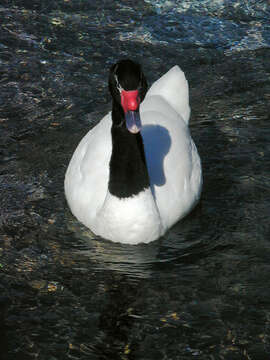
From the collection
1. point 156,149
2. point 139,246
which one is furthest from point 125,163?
point 139,246

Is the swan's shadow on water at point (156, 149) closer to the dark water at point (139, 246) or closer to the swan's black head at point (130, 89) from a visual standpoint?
the dark water at point (139, 246)

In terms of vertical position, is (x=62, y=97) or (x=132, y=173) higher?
(x=132, y=173)

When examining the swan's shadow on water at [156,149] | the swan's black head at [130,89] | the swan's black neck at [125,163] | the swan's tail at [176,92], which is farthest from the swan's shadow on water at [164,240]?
the swan's black head at [130,89]

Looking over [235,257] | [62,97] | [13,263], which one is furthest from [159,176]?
[62,97]

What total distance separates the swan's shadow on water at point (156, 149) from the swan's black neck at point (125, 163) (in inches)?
12.7

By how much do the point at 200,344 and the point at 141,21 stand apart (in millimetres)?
6489

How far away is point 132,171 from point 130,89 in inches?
36.8

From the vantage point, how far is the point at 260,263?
6.42m

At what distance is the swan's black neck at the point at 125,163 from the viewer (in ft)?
20.5

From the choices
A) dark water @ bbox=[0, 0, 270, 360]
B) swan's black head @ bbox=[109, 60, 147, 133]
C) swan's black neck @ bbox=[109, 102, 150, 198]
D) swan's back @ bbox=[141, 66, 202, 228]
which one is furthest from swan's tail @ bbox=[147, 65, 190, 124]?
swan's black head @ bbox=[109, 60, 147, 133]

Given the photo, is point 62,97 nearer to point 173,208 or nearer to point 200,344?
point 173,208

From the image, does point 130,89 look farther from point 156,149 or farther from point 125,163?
point 156,149

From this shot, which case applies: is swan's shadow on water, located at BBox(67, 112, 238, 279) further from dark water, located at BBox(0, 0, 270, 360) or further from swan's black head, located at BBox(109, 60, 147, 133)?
swan's black head, located at BBox(109, 60, 147, 133)

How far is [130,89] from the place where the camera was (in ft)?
18.7
